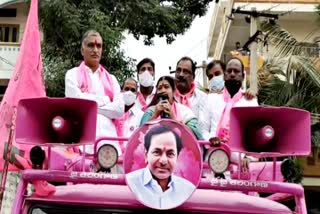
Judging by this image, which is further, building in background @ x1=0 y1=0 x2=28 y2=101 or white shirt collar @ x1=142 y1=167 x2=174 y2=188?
building in background @ x1=0 y1=0 x2=28 y2=101

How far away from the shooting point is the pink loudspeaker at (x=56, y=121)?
3.75 metres

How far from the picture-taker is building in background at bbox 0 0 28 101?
76.2 ft

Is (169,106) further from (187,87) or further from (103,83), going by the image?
(187,87)

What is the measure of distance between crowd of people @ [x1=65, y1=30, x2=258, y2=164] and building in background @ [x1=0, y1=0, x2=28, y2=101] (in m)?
18.0

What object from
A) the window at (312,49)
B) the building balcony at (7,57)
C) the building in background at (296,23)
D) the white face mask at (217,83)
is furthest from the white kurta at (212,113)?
the building balcony at (7,57)

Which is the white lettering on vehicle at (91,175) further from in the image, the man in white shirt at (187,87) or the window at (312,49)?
the window at (312,49)

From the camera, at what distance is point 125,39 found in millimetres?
14695

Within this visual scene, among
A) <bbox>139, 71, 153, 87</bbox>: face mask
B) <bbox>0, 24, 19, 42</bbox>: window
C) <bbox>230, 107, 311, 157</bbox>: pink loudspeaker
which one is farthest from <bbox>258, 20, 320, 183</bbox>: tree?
<bbox>0, 24, 19, 42</bbox>: window

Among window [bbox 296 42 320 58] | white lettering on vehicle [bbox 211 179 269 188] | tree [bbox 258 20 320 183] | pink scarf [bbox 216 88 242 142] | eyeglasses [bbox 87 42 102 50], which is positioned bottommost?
white lettering on vehicle [bbox 211 179 269 188]

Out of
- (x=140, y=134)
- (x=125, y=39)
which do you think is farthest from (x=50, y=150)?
(x=125, y=39)

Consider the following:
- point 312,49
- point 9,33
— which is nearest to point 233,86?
point 312,49

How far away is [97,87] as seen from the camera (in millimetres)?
5121

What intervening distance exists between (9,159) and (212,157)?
1.18 meters

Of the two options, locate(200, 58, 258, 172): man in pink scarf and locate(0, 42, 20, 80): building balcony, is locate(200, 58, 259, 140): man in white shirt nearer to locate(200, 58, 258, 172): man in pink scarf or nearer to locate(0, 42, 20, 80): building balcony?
locate(200, 58, 258, 172): man in pink scarf
